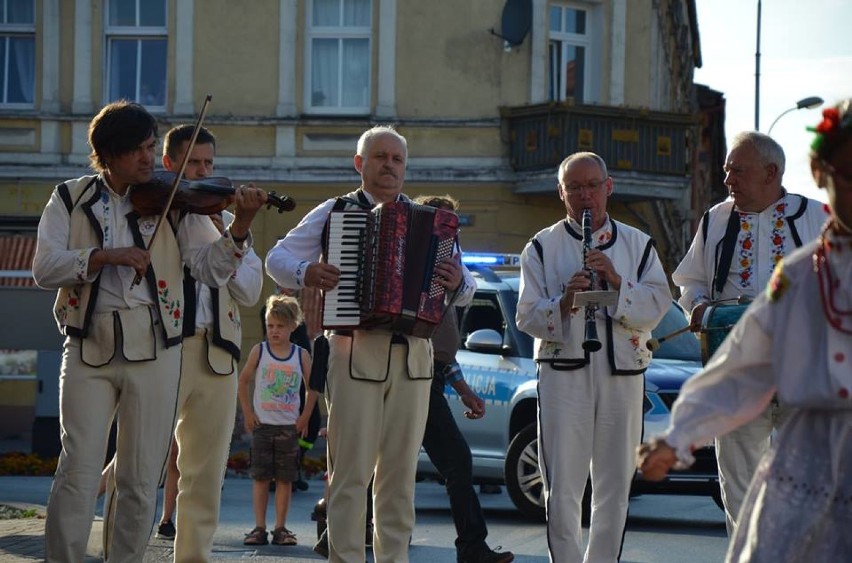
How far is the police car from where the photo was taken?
42.2 ft

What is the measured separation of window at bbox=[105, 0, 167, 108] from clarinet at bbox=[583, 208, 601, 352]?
67.2ft

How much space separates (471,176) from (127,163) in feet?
66.3

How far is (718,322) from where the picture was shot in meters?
7.91

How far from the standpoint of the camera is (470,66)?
89.9 feet

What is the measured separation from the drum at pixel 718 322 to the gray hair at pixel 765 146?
72 cm

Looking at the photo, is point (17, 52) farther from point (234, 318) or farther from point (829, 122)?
point (829, 122)

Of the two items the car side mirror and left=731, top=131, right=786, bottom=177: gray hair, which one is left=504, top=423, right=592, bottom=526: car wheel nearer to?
the car side mirror

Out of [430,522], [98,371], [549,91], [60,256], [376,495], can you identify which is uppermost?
[549,91]

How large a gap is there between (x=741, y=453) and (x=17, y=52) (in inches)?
886

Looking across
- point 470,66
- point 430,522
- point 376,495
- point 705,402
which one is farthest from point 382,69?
point 705,402

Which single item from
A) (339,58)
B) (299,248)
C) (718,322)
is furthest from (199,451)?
(339,58)

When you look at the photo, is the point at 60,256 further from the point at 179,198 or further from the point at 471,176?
the point at 471,176

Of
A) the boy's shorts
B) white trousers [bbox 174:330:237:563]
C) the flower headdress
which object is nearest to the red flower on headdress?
the flower headdress

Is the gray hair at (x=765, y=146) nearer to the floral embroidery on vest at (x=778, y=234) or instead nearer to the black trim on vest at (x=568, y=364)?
the floral embroidery on vest at (x=778, y=234)
